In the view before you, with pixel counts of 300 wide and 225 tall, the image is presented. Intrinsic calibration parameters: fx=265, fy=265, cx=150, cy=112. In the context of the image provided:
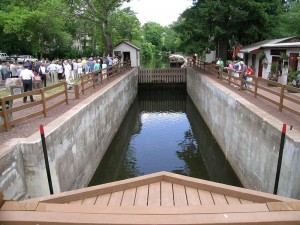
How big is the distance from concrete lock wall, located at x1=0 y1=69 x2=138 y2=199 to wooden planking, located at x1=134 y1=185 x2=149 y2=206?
2675 mm

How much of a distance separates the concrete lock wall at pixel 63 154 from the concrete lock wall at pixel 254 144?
5344mm

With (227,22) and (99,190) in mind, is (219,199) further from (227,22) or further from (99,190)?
(227,22)

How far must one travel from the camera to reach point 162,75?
29.4 metres

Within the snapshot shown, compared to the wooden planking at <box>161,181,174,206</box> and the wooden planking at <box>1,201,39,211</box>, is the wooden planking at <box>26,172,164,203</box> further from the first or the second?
the wooden planking at <box>1,201,39,211</box>

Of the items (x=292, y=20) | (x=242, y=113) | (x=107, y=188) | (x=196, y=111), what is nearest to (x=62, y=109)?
(x=107, y=188)

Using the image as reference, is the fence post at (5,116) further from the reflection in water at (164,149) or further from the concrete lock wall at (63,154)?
the reflection in water at (164,149)

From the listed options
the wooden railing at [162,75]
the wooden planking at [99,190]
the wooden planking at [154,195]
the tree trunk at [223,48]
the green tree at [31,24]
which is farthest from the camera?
the green tree at [31,24]

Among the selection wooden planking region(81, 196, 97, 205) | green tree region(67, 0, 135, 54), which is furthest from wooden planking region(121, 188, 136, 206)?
green tree region(67, 0, 135, 54)

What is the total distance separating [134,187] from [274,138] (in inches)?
159

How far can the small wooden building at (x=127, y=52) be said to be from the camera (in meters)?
29.4

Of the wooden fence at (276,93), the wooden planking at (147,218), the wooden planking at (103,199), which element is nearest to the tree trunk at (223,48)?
the wooden fence at (276,93)

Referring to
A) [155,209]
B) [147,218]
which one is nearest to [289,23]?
[155,209]

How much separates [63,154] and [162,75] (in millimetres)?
23154

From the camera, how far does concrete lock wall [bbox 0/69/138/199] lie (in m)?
5.58
